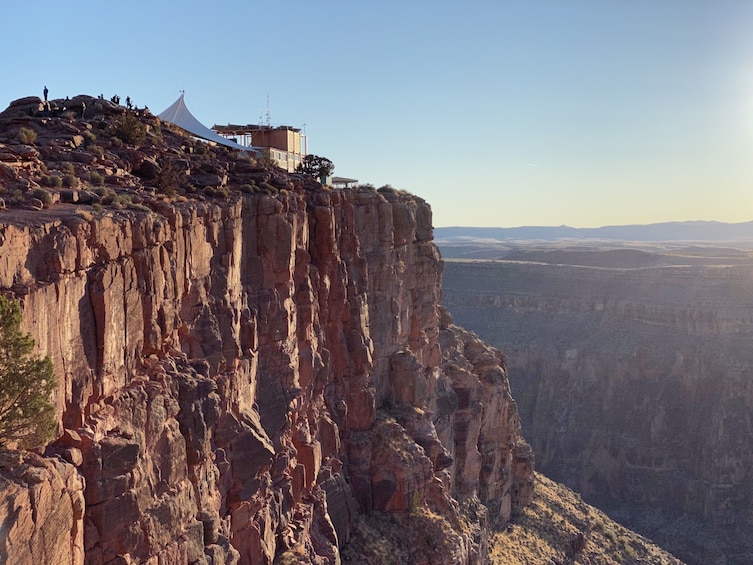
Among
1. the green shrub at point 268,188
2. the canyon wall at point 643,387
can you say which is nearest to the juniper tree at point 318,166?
the green shrub at point 268,188

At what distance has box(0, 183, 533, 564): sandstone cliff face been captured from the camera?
17.9 meters

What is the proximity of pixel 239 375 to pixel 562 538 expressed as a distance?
36764mm

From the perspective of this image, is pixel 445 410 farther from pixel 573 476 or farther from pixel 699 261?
pixel 699 261

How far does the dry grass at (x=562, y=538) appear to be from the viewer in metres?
51.7

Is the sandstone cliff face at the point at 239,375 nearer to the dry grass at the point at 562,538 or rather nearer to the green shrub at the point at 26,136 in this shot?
the dry grass at the point at 562,538

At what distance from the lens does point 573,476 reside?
98.2 meters

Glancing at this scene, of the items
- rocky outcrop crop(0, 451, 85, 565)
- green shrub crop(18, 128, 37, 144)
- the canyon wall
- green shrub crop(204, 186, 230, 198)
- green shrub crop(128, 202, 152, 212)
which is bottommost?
the canyon wall

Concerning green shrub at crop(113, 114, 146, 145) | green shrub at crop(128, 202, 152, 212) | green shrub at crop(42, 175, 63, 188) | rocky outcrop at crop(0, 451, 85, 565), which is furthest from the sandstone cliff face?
green shrub at crop(113, 114, 146, 145)

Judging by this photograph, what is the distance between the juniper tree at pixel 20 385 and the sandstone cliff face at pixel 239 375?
2.92 feet

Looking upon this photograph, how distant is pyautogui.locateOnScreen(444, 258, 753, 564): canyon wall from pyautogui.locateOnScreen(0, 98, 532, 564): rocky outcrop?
160ft

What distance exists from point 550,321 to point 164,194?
353ft

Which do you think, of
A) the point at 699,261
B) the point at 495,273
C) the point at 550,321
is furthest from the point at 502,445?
the point at 699,261

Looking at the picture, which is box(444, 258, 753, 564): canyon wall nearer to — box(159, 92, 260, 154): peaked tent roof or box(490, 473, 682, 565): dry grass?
box(490, 473, 682, 565): dry grass

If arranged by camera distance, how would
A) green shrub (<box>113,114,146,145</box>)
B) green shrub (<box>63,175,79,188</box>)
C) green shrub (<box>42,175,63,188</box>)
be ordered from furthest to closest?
1. green shrub (<box>113,114,146,145</box>)
2. green shrub (<box>63,175,79,188</box>)
3. green shrub (<box>42,175,63,188</box>)
